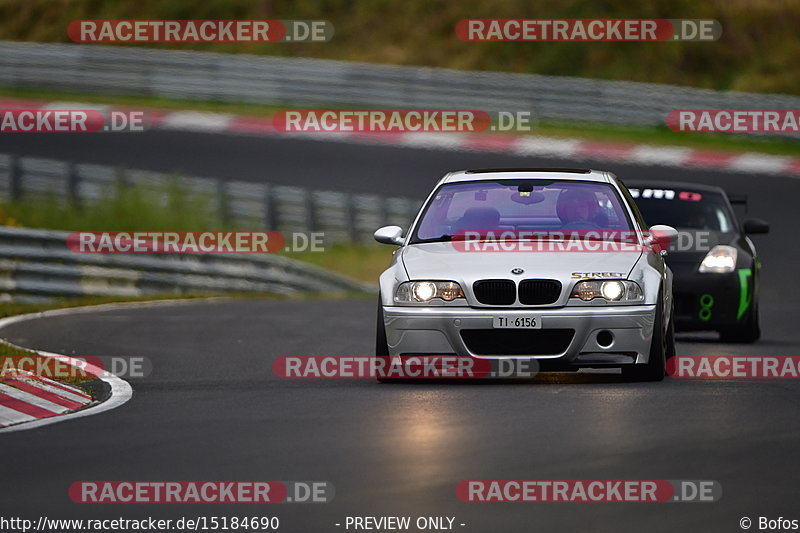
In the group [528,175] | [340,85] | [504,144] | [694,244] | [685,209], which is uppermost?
[340,85]

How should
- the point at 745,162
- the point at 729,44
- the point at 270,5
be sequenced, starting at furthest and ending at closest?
the point at 270,5 < the point at 729,44 < the point at 745,162

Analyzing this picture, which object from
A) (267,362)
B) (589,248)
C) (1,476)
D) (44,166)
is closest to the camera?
(1,476)

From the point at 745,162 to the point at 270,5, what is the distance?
20081 mm

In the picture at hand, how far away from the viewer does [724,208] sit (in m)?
16.9

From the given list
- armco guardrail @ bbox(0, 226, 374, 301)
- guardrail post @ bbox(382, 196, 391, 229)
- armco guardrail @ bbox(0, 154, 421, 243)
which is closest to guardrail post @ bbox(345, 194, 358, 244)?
armco guardrail @ bbox(0, 154, 421, 243)

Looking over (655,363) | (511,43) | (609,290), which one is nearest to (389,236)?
(609,290)

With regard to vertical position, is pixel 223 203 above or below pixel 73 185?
below

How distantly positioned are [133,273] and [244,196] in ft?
21.5

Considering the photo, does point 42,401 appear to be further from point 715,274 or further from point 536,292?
point 715,274

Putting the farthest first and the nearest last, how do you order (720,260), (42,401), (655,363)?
1. (720,260)
2. (655,363)
3. (42,401)

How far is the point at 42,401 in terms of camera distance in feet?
37.6

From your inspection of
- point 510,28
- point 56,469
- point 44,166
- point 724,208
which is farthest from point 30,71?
point 56,469

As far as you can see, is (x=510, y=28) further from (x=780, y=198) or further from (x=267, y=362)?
(x=267, y=362)

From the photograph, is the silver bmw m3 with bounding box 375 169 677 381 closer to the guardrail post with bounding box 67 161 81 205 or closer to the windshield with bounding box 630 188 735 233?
the windshield with bounding box 630 188 735 233
